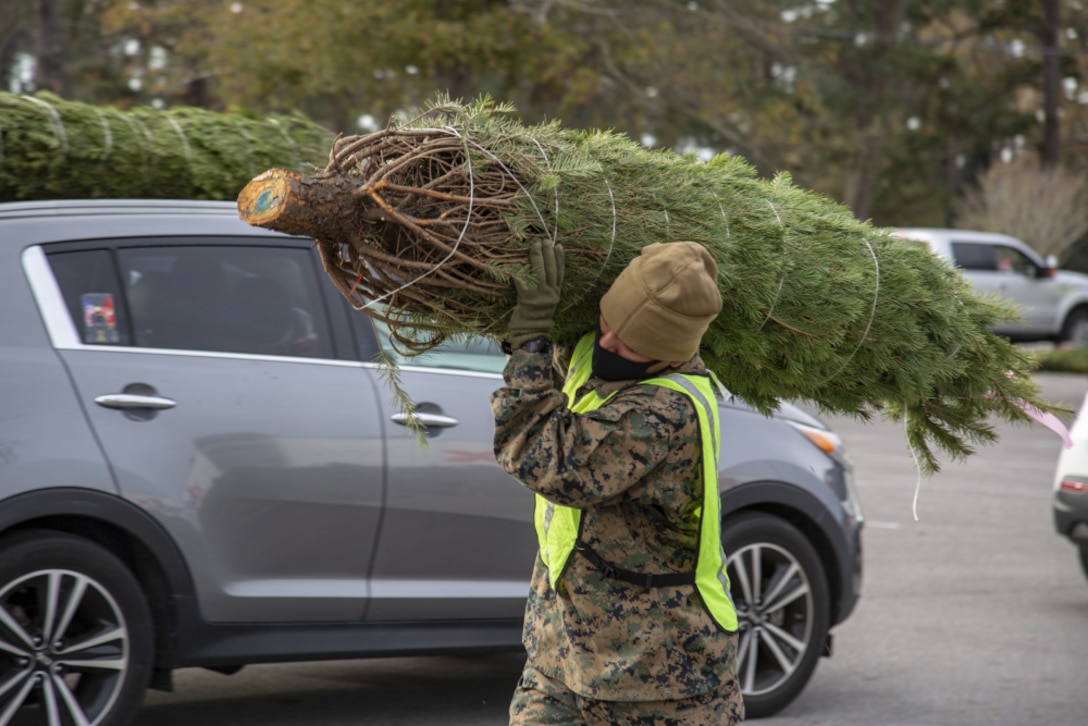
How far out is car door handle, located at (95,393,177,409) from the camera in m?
4.10

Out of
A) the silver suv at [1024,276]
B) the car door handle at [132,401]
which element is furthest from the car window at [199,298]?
the silver suv at [1024,276]

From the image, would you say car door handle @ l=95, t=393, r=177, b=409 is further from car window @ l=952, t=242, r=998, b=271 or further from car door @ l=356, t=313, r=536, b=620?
car window @ l=952, t=242, r=998, b=271

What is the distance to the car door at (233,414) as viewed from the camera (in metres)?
4.15

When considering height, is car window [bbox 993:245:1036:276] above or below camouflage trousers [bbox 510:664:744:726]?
below

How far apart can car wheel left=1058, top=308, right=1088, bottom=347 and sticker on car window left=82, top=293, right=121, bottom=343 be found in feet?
77.4

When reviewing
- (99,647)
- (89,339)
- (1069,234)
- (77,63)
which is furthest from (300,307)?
(1069,234)

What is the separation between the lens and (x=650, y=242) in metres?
2.78

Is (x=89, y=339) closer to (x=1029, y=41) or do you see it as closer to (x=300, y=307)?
(x=300, y=307)

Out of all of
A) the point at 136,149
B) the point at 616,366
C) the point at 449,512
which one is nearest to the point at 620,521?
the point at 616,366

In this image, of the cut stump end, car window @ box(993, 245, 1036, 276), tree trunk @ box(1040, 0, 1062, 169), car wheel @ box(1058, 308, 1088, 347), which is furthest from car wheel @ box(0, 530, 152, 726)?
tree trunk @ box(1040, 0, 1062, 169)

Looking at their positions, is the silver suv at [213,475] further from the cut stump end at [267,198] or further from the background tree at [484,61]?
the background tree at [484,61]

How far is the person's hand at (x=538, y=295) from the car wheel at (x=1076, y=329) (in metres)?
24.4

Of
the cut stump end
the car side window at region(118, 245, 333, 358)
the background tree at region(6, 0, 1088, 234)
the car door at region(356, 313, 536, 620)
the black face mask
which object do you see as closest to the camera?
the cut stump end

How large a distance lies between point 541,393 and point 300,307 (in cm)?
214
